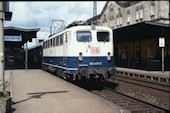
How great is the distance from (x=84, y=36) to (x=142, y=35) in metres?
14.7

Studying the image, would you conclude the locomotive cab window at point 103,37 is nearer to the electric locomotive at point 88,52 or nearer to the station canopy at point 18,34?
the electric locomotive at point 88,52

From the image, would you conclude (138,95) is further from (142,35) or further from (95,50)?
(142,35)

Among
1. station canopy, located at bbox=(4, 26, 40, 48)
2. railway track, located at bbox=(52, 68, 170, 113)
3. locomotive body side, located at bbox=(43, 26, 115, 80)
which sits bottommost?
railway track, located at bbox=(52, 68, 170, 113)

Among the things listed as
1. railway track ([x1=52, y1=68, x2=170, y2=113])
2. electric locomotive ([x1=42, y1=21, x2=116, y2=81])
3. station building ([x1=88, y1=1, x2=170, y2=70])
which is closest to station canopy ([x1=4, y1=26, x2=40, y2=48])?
station building ([x1=88, y1=1, x2=170, y2=70])

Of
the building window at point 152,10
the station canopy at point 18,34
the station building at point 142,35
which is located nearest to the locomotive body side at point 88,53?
the station building at point 142,35

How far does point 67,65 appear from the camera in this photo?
15516mm

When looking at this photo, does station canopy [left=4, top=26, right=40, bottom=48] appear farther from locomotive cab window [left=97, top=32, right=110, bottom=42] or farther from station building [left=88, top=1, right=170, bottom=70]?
locomotive cab window [left=97, top=32, right=110, bottom=42]

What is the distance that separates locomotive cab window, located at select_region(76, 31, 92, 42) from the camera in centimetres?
1527

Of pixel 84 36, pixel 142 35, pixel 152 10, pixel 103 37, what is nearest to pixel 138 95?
pixel 103 37

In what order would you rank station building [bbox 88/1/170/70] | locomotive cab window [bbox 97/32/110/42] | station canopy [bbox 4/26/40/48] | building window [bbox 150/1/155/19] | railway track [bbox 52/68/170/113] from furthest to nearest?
building window [bbox 150/1/155/19] < station canopy [bbox 4/26/40/48] < station building [bbox 88/1/170/70] < locomotive cab window [bbox 97/32/110/42] < railway track [bbox 52/68/170/113]

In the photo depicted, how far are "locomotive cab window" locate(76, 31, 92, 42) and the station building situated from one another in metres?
7.40

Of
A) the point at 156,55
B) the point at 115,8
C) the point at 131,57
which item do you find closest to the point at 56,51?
the point at 156,55

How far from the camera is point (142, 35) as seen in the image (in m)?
29.0

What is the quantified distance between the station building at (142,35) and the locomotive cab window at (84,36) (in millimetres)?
7402
